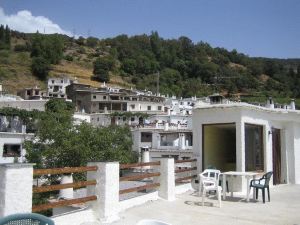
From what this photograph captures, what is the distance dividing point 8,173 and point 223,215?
16.1ft

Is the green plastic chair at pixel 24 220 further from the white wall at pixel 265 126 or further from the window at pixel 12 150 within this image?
the window at pixel 12 150

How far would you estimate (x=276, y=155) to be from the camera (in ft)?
48.7

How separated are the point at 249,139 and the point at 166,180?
13.4 ft

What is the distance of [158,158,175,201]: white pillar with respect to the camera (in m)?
10.4

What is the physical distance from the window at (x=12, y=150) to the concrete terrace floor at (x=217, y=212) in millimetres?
→ 27270

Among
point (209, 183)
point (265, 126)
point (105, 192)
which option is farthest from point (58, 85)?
point (105, 192)

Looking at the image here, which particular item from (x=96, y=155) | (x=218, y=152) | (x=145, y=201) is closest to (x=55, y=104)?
(x=96, y=155)

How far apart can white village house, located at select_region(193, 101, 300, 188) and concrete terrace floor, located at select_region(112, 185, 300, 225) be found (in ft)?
6.98

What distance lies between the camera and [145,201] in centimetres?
984

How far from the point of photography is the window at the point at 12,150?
3491 cm

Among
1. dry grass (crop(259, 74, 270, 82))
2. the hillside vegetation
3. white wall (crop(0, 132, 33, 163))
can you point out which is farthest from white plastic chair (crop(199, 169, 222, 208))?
dry grass (crop(259, 74, 270, 82))

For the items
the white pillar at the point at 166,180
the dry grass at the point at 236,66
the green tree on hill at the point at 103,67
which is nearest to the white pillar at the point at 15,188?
the white pillar at the point at 166,180

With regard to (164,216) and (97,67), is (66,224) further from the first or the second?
(97,67)

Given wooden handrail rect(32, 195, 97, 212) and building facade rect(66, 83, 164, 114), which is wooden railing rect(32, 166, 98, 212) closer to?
wooden handrail rect(32, 195, 97, 212)
